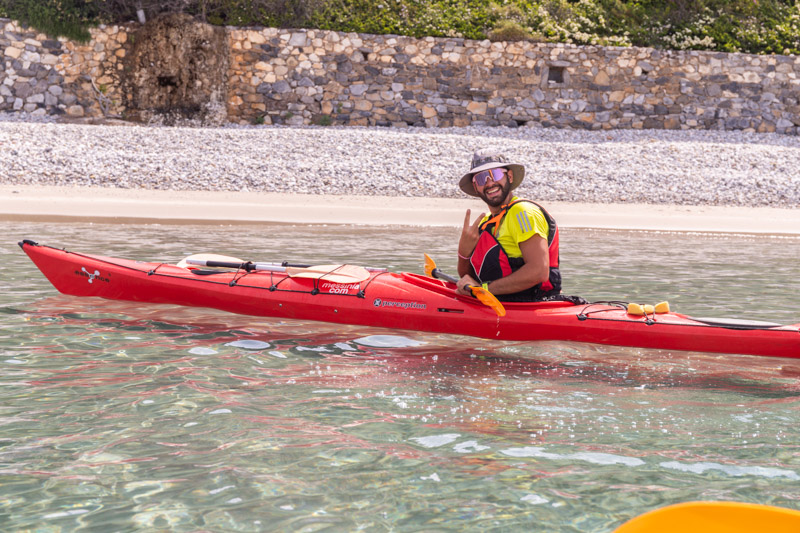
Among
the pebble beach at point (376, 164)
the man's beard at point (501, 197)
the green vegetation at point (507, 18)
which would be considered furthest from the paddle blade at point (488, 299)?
the green vegetation at point (507, 18)

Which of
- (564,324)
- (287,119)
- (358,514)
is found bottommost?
(358,514)

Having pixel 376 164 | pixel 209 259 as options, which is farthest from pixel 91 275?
pixel 376 164

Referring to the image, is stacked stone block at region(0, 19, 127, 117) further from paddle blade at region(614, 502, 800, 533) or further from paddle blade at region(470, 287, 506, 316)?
paddle blade at region(614, 502, 800, 533)

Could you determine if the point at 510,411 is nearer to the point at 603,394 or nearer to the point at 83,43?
the point at 603,394

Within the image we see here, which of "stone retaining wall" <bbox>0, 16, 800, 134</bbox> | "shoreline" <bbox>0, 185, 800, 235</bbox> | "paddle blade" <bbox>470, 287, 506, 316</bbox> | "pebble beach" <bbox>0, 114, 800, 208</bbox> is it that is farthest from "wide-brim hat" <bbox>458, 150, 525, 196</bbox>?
"stone retaining wall" <bbox>0, 16, 800, 134</bbox>

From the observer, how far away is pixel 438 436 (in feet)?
11.8

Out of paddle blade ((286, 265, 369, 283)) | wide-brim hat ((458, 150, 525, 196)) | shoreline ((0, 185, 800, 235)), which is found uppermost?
wide-brim hat ((458, 150, 525, 196))

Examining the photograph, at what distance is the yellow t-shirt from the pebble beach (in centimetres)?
832

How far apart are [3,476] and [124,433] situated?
0.55m

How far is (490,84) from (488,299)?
552 inches

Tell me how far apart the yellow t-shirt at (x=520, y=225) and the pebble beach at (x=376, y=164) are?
832cm

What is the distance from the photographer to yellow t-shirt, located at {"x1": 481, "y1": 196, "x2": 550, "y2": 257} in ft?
15.6

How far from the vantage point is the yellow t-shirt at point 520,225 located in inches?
187

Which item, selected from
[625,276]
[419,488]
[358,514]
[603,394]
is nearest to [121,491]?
[358,514]
